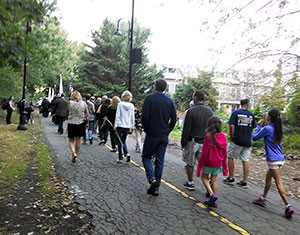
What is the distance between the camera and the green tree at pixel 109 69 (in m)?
27.6

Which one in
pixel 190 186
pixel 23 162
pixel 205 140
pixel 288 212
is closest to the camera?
pixel 288 212

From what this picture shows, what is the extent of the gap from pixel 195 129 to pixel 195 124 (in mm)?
98

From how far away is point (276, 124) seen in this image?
488 cm

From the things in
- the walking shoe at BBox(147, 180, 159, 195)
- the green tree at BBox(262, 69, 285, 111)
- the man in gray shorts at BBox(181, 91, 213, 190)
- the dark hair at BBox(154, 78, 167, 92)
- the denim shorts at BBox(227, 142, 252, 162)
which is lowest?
the walking shoe at BBox(147, 180, 159, 195)

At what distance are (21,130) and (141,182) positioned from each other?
34.6ft

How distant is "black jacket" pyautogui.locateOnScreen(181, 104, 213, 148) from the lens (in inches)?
220

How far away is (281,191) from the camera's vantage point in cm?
471

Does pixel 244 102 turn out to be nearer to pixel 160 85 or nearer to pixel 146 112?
pixel 160 85

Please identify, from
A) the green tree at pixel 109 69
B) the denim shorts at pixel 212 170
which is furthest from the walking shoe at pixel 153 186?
the green tree at pixel 109 69

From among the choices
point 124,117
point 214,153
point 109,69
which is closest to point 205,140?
point 214,153

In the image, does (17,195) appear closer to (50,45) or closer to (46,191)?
(46,191)

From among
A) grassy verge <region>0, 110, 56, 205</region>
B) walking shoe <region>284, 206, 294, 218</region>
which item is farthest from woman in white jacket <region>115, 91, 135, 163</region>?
walking shoe <region>284, 206, 294, 218</region>

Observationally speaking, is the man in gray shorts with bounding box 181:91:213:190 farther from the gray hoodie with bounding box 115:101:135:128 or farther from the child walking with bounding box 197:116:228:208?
A: the gray hoodie with bounding box 115:101:135:128

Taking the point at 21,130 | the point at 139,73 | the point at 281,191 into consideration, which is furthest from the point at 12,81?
the point at 281,191
